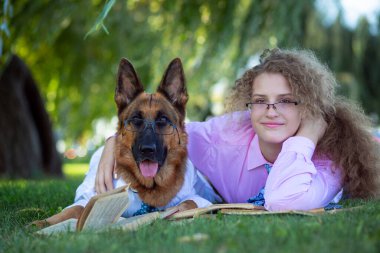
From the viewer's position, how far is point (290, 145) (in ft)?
12.5

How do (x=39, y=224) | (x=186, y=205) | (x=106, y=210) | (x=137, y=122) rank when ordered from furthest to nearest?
(x=137, y=122)
(x=186, y=205)
(x=39, y=224)
(x=106, y=210)

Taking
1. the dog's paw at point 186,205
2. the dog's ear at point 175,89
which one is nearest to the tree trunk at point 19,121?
the dog's ear at point 175,89

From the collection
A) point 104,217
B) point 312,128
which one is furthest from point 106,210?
point 312,128

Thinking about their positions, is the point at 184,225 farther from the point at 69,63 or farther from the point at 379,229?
the point at 69,63

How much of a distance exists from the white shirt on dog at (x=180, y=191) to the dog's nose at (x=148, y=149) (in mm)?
334

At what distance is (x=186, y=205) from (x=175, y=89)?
1.10 metres

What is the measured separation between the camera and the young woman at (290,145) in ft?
12.2

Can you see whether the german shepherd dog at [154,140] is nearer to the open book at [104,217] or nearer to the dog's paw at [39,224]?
the dog's paw at [39,224]

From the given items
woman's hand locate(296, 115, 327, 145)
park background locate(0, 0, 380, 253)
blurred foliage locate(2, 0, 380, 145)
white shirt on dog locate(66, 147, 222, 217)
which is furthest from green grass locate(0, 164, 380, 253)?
blurred foliage locate(2, 0, 380, 145)

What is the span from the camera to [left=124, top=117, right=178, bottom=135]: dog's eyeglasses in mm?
3971

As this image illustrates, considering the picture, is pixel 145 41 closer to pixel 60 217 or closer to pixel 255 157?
pixel 255 157

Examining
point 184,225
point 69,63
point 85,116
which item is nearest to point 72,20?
point 69,63

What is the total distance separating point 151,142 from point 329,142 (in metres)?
1.51

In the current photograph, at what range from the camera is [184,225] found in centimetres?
295
